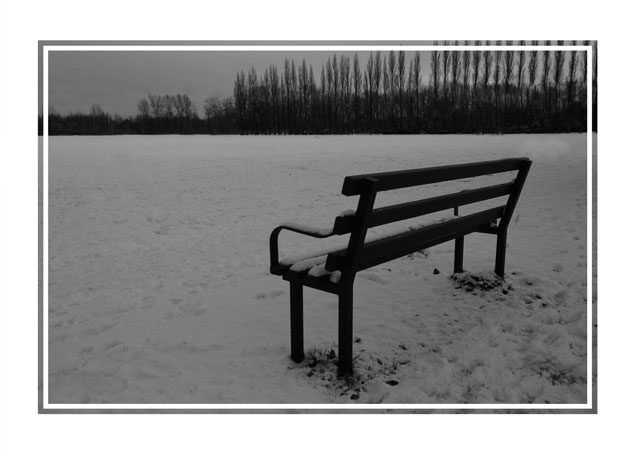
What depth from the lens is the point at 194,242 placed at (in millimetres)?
6598

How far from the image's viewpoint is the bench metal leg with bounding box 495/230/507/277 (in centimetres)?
471

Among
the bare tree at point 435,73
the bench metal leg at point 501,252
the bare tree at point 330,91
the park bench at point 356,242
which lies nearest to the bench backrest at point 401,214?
the park bench at point 356,242

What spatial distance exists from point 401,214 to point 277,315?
1494 millimetres

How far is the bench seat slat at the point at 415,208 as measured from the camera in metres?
2.87

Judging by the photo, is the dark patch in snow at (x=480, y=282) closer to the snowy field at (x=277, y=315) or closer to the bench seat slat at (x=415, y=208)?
the snowy field at (x=277, y=315)

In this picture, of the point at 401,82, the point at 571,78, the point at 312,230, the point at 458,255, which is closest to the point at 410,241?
the point at 312,230

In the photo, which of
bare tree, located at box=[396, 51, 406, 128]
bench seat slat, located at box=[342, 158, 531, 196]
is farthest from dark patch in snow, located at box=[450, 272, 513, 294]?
bare tree, located at box=[396, 51, 406, 128]

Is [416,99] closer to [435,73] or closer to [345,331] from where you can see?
[435,73]

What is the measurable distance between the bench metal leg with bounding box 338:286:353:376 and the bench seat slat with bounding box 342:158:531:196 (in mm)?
638

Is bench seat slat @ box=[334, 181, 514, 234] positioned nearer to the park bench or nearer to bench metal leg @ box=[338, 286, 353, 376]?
the park bench

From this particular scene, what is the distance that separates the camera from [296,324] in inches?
131

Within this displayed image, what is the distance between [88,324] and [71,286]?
108 cm

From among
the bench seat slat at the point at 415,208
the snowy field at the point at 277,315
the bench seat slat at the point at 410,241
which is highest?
the bench seat slat at the point at 415,208

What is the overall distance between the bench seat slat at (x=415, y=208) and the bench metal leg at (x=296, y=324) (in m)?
0.60
